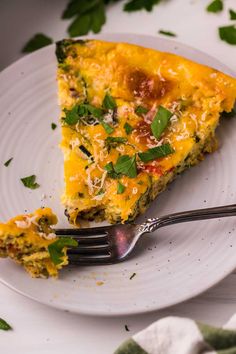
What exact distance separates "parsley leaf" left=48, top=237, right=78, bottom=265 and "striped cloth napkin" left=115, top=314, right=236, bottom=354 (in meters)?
0.49

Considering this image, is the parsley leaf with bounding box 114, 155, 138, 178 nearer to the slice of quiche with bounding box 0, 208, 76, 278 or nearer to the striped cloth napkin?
the slice of quiche with bounding box 0, 208, 76, 278

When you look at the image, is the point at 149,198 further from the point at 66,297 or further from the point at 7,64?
the point at 7,64

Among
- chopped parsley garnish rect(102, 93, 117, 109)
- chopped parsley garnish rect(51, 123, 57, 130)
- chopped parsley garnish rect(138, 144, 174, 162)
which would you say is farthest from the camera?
chopped parsley garnish rect(51, 123, 57, 130)

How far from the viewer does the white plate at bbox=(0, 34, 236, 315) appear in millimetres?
3079

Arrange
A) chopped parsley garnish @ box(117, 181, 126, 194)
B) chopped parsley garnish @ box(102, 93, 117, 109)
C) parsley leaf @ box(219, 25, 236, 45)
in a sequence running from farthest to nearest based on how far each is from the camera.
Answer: parsley leaf @ box(219, 25, 236, 45), chopped parsley garnish @ box(102, 93, 117, 109), chopped parsley garnish @ box(117, 181, 126, 194)

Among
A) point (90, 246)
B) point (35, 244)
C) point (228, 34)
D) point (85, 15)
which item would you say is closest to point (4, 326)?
point (35, 244)

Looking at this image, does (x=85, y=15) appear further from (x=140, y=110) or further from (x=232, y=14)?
(x=140, y=110)

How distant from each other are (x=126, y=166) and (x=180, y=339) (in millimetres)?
894

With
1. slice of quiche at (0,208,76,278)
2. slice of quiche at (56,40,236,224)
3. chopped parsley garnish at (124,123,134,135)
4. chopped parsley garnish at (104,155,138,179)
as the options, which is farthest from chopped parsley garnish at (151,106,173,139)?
slice of quiche at (0,208,76,278)

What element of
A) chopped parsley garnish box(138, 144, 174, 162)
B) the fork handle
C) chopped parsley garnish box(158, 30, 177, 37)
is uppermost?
chopped parsley garnish box(158, 30, 177, 37)

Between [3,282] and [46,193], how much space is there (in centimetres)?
58

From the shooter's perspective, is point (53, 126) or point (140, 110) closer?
point (140, 110)

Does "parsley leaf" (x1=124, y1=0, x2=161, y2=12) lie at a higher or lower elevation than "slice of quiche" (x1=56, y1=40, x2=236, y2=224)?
higher

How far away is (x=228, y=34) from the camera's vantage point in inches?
167
